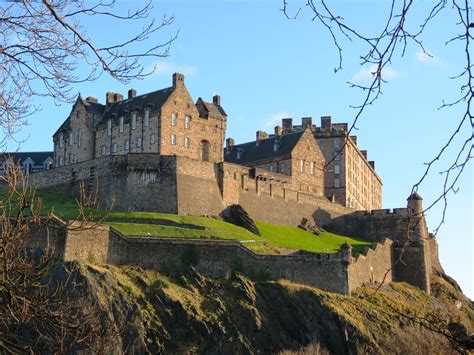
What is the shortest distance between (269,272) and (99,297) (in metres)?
12.4

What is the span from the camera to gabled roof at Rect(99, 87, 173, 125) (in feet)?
191

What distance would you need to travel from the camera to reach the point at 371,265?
175 ft

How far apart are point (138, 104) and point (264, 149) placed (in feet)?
53.0

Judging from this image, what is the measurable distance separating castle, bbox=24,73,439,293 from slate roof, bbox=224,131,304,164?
15 cm

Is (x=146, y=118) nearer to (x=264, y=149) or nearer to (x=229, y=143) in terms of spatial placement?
(x=264, y=149)

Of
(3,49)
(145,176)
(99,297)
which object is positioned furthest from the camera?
(145,176)

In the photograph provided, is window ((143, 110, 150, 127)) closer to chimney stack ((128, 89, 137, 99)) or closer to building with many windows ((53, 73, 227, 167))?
building with many windows ((53, 73, 227, 167))

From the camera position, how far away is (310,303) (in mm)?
44938

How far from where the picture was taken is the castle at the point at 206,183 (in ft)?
153

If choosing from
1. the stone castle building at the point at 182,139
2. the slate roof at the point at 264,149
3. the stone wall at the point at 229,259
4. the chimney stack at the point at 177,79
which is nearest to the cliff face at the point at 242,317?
the stone wall at the point at 229,259

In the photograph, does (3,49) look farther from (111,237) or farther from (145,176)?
(145,176)

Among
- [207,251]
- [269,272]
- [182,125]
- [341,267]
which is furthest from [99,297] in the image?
[182,125]

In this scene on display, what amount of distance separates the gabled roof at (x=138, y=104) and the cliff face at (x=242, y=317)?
1786 cm

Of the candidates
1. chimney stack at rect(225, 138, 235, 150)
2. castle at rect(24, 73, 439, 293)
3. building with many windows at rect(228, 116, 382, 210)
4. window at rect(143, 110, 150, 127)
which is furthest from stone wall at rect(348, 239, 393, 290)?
chimney stack at rect(225, 138, 235, 150)
